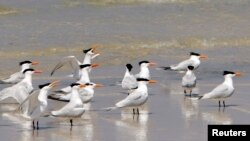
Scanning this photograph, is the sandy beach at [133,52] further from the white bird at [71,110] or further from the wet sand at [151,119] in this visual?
the white bird at [71,110]

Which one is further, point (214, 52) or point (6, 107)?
point (214, 52)

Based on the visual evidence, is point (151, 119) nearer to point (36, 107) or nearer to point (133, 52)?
point (36, 107)

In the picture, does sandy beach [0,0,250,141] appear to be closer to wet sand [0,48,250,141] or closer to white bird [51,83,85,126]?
wet sand [0,48,250,141]

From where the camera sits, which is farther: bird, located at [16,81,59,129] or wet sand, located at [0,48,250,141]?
bird, located at [16,81,59,129]

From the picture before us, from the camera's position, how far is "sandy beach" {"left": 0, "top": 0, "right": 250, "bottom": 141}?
12.3 m

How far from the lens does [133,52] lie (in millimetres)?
22734

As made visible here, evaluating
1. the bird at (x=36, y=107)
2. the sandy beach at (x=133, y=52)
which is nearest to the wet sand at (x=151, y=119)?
the sandy beach at (x=133, y=52)

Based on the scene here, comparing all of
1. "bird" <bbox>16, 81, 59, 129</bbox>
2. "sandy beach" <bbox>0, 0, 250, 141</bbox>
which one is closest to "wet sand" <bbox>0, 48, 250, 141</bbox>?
"sandy beach" <bbox>0, 0, 250, 141</bbox>

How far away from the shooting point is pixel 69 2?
3106cm

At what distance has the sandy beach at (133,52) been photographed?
12.3 meters

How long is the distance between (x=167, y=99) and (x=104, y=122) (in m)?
2.55

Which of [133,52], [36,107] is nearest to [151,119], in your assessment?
[36,107]

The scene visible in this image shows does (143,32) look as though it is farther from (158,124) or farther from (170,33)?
(158,124)

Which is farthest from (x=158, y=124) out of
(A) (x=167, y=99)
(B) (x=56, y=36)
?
(B) (x=56, y=36)
